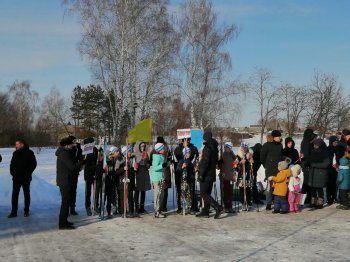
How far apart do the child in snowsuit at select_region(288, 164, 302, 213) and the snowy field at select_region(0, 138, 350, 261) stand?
330 millimetres

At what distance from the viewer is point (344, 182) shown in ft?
37.6

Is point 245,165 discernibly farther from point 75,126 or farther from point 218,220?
point 75,126

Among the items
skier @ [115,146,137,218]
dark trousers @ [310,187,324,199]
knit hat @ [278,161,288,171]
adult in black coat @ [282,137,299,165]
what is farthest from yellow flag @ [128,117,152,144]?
dark trousers @ [310,187,324,199]

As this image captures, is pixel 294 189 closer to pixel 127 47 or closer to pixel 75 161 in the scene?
pixel 75 161

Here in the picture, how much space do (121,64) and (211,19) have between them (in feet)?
30.4

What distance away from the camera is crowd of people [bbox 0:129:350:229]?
10617mm

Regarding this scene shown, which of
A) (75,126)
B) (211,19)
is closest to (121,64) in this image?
(211,19)

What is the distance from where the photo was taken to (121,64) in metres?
26.1

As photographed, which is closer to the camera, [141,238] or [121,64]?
[141,238]

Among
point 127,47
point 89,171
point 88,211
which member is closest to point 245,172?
point 89,171

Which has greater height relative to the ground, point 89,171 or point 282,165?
point 282,165

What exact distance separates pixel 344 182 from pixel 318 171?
66 cm

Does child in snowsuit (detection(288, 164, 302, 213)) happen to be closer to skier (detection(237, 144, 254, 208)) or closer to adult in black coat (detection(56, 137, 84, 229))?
skier (detection(237, 144, 254, 208))

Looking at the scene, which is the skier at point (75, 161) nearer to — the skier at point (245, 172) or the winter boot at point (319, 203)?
the skier at point (245, 172)
